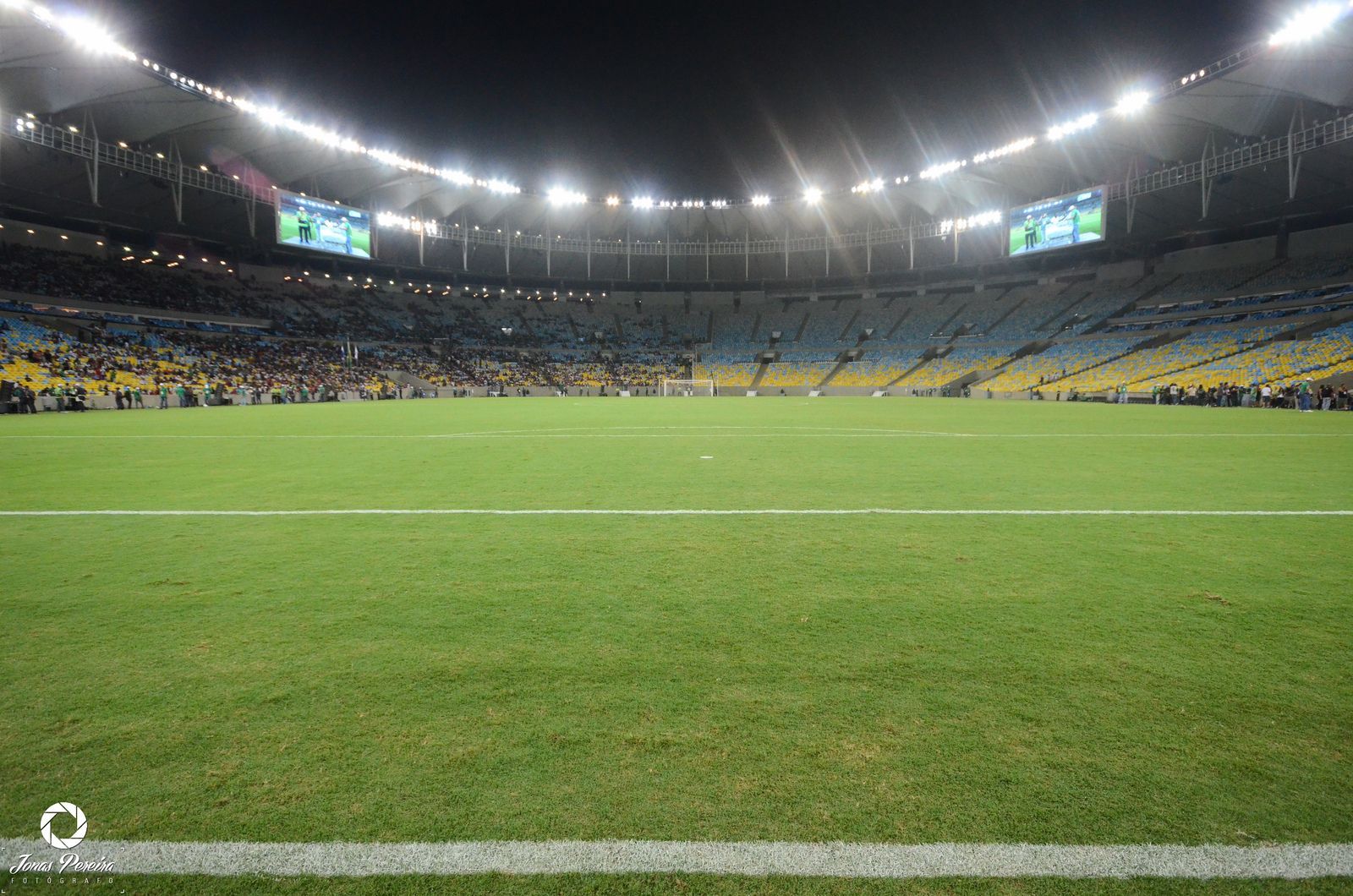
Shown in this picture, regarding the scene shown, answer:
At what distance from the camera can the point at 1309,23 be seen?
90.5ft

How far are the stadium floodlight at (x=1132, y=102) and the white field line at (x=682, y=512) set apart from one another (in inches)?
1693

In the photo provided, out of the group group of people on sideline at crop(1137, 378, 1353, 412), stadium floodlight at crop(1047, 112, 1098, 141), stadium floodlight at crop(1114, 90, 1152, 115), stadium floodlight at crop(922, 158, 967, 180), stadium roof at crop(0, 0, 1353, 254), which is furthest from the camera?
stadium floodlight at crop(922, 158, 967, 180)

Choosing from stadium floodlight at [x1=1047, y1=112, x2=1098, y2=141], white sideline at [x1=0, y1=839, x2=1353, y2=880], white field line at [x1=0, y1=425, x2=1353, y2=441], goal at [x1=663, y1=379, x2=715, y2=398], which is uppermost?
stadium floodlight at [x1=1047, y1=112, x2=1098, y2=141]

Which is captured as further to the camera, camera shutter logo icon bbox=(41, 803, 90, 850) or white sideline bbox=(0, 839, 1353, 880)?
camera shutter logo icon bbox=(41, 803, 90, 850)

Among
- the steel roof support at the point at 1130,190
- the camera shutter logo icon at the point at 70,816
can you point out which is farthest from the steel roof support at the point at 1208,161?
the camera shutter logo icon at the point at 70,816

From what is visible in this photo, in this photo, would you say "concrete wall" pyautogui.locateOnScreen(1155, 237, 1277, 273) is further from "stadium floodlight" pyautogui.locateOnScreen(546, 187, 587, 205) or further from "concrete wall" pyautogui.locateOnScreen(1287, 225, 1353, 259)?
"stadium floodlight" pyautogui.locateOnScreen(546, 187, 587, 205)

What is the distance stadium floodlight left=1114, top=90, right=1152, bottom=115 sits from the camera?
3669 cm

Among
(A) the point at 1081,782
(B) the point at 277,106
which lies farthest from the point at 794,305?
(A) the point at 1081,782

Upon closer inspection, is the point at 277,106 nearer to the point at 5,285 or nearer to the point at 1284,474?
the point at 5,285

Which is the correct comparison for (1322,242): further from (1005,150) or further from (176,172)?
(176,172)

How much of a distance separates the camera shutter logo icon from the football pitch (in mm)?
30

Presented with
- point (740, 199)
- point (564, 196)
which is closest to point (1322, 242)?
point (740, 199)

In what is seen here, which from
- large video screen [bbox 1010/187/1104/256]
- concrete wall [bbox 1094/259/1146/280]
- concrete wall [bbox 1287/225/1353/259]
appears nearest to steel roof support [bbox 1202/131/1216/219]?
large video screen [bbox 1010/187/1104/256]

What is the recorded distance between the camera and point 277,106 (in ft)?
128
